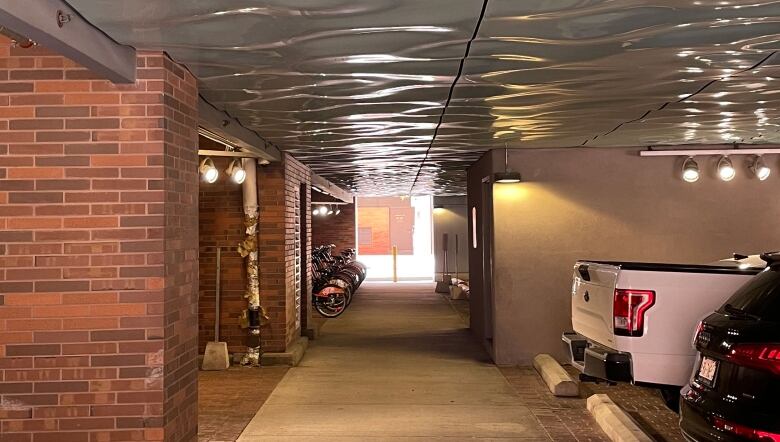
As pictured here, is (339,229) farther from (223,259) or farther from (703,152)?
(703,152)

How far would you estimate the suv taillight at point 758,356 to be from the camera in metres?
3.55

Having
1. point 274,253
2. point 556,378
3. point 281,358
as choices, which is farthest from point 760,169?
point 281,358

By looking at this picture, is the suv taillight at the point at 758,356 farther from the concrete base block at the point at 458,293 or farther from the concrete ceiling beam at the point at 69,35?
the concrete base block at the point at 458,293

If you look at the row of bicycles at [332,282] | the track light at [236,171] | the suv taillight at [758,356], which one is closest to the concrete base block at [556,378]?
the suv taillight at [758,356]

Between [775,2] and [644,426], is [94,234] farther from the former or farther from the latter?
[644,426]

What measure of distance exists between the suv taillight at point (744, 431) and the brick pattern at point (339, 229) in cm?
2304

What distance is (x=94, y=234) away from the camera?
4320 mm

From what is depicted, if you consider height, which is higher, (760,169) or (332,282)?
(760,169)

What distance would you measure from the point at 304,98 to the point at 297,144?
3167 millimetres

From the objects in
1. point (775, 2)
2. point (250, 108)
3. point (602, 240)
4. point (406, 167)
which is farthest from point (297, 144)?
point (775, 2)

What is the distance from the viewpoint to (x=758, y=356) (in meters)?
3.62

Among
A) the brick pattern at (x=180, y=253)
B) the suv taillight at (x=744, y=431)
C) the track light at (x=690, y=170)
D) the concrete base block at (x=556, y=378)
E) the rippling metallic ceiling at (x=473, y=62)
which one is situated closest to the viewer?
the suv taillight at (x=744, y=431)

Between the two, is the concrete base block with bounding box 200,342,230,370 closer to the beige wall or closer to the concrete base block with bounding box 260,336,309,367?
the concrete base block with bounding box 260,336,309,367

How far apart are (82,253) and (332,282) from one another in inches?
450
